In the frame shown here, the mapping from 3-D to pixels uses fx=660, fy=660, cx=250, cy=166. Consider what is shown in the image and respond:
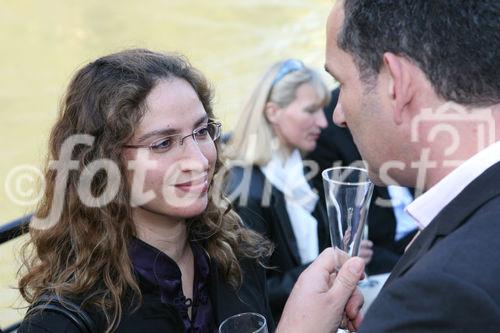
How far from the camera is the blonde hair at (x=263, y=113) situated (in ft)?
12.0

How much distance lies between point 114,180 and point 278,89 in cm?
205

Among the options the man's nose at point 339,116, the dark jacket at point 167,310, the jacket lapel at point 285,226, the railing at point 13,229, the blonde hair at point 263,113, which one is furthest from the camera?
the blonde hair at point 263,113

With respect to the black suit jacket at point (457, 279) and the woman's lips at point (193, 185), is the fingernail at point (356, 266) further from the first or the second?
the woman's lips at point (193, 185)

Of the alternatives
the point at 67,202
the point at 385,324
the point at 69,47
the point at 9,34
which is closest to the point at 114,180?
the point at 67,202

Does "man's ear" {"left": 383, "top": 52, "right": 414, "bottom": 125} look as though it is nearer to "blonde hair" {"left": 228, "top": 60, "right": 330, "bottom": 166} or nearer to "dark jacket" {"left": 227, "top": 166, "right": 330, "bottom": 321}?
"dark jacket" {"left": 227, "top": 166, "right": 330, "bottom": 321}

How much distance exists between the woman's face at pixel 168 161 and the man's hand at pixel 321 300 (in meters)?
0.54

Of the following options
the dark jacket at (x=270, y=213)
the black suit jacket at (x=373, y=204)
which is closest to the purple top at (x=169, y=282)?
the dark jacket at (x=270, y=213)

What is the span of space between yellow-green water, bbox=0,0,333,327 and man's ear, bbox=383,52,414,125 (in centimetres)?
582

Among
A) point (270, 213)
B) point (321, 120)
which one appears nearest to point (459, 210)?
point (270, 213)

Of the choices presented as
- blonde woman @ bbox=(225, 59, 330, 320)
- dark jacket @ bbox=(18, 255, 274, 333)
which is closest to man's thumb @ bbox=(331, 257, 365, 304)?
dark jacket @ bbox=(18, 255, 274, 333)

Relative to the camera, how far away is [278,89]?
396 centimetres

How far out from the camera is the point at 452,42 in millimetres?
1328

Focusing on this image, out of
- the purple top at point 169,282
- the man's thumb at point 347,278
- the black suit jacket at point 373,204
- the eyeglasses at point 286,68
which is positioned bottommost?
the black suit jacket at point 373,204

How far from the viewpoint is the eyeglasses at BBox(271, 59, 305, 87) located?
399 centimetres
